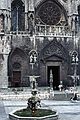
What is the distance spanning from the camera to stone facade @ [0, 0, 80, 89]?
39469 millimetres

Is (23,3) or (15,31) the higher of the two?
(23,3)

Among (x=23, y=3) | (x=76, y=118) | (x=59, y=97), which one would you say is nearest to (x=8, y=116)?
(x=76, y=118)

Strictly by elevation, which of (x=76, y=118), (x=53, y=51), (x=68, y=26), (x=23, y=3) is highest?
(x=23, y=3)

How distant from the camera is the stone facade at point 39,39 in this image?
39.5 meters

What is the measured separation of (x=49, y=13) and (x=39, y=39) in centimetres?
464

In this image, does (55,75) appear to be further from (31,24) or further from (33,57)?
(31,24)

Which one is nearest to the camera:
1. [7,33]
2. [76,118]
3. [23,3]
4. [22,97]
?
[76,118]

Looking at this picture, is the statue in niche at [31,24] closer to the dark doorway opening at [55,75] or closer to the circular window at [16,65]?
the circular window at [16,65]

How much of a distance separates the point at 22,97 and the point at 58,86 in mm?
8934

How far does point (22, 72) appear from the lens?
40562mm

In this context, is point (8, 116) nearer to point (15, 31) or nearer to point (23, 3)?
point (15, 31)

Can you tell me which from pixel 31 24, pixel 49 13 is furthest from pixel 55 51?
pixel 49 13

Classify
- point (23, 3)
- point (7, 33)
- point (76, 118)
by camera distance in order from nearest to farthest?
point (76, 118) < point (7, 33) < point (23, 3)

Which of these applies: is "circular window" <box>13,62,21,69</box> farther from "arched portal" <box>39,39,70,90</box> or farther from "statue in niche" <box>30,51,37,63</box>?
"arched portal" <box>39,39,70,90</box>
